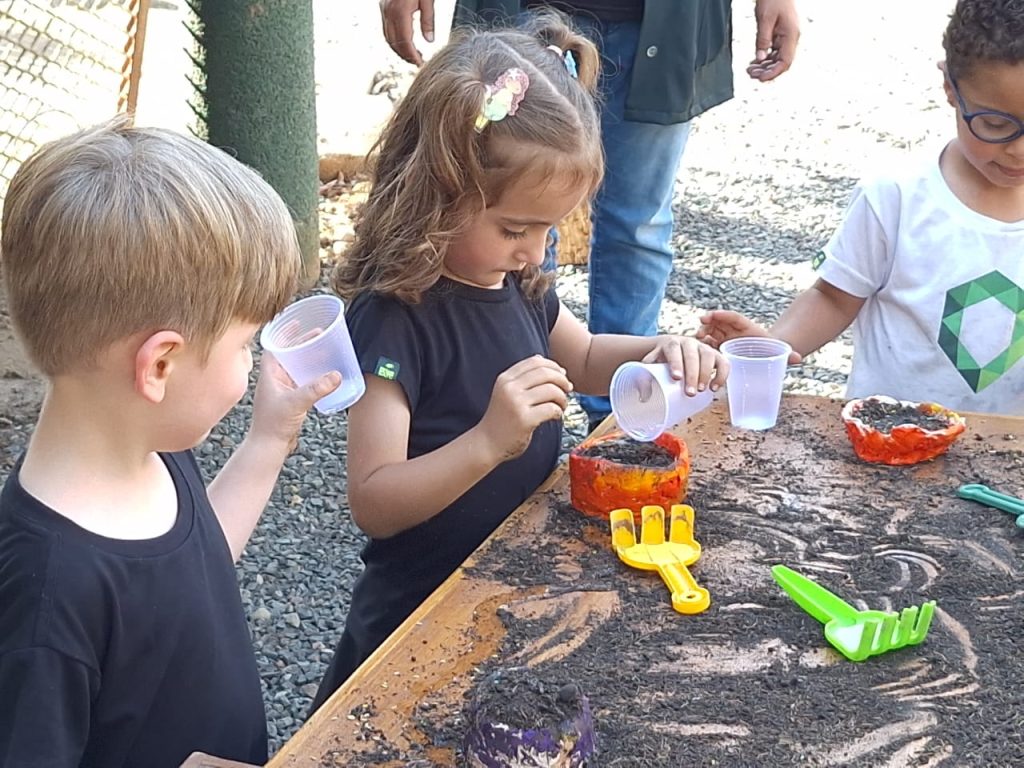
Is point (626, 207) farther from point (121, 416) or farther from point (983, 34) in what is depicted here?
point (121, 416)

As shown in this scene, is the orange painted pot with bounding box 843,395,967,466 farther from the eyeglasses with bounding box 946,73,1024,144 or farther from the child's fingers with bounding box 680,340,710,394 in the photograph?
the eyeglasses with bounding box 946,73,1024,144

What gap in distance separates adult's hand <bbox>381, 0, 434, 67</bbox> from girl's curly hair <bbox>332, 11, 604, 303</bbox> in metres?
0.69

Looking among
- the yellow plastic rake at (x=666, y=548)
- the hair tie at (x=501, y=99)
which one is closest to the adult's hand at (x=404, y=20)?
the hair tie at (x=501, y=99)

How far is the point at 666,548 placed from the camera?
1.64 metres

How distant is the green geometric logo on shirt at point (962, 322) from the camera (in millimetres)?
2369

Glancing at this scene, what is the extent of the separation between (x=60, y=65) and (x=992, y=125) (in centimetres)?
347

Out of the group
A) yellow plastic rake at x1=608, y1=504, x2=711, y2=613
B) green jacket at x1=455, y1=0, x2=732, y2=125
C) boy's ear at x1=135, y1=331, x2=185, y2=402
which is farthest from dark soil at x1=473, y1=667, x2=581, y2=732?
green jacket at x1=455, y1=0, x2=732, y2=125

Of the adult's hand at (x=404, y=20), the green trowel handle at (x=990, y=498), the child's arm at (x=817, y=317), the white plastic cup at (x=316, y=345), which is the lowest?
the child's arm at (x=817, y=317)

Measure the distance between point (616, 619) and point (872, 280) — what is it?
1.27 meters

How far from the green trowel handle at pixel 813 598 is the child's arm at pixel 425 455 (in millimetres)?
383

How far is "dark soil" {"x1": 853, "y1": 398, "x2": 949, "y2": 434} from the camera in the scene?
77.3 inches

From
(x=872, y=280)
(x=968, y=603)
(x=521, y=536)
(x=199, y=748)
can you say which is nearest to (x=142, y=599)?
(x=199, y=748)

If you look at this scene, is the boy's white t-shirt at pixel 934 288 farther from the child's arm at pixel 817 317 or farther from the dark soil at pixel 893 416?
the dark soil at pixel 893 416

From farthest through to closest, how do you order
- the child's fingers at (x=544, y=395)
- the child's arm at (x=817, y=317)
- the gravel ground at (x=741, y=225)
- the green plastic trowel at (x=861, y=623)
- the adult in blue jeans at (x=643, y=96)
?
the gravel ground at (x=741, y=225)
the adult in blue jeans at (x=643, y=96)
the child's arm at (x=817, y=317)
the child's fingers at (x=544, y=395)
the green plastic trowel at (x=861, y=623)
